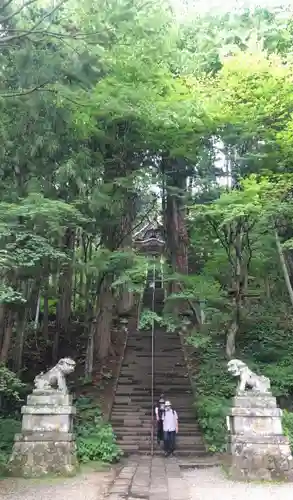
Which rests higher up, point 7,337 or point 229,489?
point 7,337

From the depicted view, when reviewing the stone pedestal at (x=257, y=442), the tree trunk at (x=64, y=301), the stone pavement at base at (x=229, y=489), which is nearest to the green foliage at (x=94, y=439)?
the stone pavement at base at (x=229, y=489)

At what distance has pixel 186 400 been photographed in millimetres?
13852

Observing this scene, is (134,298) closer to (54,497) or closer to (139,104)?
(139,104)

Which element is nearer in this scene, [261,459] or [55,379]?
[261,459]

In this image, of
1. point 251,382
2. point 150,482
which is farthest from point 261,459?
point 150,482

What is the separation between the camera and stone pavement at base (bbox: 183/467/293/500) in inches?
287

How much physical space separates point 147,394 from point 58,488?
20.9 ft

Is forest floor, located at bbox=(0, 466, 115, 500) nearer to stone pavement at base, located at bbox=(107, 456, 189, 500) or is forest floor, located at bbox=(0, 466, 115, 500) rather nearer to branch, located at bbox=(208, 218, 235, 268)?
stone pavement at base, located at bbox=(107, 456, 189, 500)

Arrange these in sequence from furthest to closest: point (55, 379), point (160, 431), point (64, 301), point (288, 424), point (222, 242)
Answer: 1. point (64, 301)
2. point (222, 242)
3. point (160, 431)
4. point (288, 424)
5. point (55, 379)

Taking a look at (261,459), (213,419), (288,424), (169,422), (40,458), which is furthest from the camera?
(213,419)

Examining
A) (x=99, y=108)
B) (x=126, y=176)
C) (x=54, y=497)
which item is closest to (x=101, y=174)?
(x=126, y=176)

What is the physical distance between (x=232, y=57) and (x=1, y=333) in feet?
30.1

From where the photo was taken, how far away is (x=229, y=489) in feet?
25.7

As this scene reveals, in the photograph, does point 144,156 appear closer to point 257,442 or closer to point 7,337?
point 7,337
